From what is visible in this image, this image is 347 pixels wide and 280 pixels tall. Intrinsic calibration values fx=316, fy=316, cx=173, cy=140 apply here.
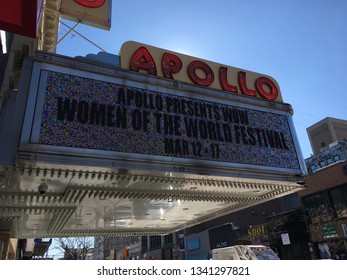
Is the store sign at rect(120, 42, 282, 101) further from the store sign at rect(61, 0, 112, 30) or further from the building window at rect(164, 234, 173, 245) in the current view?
the building window at rect(164, 234, 173, 245)

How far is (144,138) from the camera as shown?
21.3 feet

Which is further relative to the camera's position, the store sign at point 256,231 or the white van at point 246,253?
the store sign at point 256,231

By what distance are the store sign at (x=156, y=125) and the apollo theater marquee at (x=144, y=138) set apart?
22 mm

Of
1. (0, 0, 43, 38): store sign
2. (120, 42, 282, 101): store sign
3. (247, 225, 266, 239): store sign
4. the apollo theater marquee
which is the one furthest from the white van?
(247, 225, 266, 239): store sign

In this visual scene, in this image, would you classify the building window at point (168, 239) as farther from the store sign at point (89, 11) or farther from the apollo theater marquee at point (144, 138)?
the store sign at point (89, 11)

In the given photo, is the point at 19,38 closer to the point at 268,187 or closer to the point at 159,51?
the point at 159,51

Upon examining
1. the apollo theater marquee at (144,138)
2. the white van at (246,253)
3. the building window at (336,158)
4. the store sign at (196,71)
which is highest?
the building window at (336,158)

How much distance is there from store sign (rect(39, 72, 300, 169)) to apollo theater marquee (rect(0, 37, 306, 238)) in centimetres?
2

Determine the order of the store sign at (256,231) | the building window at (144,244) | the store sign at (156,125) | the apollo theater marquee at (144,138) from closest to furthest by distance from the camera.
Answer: the apollo theater marquee at (144,138), the store sign at (156,125), the store sign at (256,231), the building window at (144,244)

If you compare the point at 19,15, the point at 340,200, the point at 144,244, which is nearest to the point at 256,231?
the point at 340,200

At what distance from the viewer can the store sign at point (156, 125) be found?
5922mm

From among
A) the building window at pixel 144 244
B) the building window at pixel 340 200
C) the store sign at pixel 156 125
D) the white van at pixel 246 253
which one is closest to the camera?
the store sign at pixel 156 125

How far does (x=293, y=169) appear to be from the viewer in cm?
827

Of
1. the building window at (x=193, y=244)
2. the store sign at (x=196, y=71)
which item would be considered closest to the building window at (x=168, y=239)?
the building window at (x=193, y=244)
